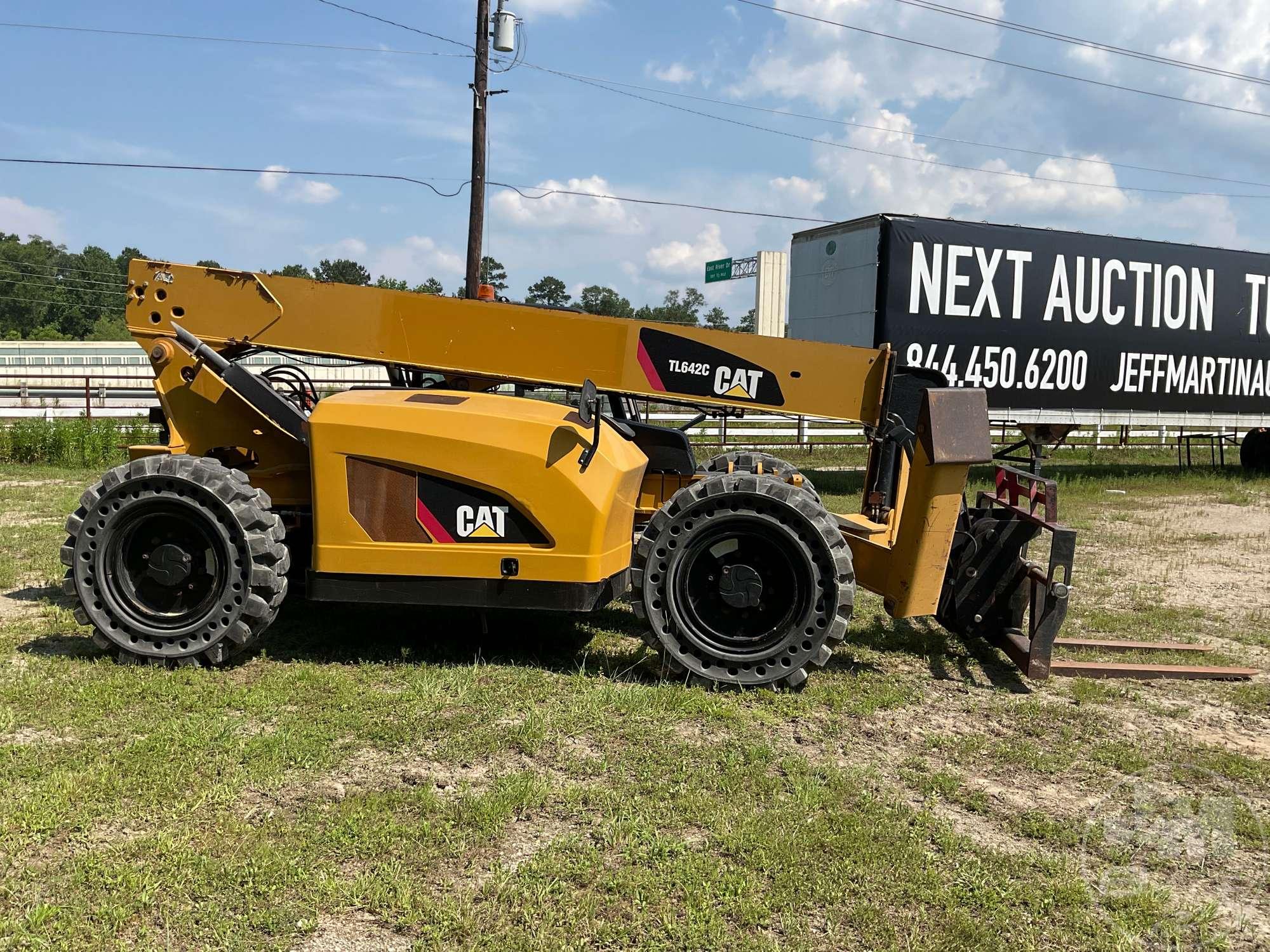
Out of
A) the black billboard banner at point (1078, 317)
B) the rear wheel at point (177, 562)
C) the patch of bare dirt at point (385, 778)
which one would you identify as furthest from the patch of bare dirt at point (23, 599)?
the black billboard banner at point (1078, 317)

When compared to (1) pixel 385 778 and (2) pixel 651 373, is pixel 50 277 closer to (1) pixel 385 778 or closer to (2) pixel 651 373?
(2) pixel 651 373

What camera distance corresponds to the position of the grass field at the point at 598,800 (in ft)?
10.5

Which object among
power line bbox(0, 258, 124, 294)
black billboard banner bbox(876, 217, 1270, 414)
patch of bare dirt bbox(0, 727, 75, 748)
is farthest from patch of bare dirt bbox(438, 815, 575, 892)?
power line bbox(0, 258, 124, 294)

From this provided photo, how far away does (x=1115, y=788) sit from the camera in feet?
14.3

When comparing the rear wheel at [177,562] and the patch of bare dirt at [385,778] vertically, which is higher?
the rear wheel at [177,562]

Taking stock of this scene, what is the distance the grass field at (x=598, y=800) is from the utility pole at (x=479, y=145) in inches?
512

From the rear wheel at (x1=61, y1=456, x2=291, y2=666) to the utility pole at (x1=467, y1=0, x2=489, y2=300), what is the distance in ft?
43.2

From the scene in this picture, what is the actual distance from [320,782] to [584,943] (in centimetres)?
157

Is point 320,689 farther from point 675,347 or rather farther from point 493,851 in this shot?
point 675,347

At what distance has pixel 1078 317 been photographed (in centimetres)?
1552

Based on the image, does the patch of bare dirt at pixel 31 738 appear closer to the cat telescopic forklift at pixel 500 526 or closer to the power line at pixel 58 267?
the cat telescopic forklift at pixel 500 526

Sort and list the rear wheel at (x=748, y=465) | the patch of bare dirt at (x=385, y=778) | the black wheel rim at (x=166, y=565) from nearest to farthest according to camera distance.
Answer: the patch of bare dirt at (x=385, y=778), the black wheel rim at (x=166, y=565), the rear wheel at (x=748, y=465)

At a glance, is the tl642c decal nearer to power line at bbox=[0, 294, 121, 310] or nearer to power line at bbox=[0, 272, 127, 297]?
power line at bbox=[0, 272, 127, 297]

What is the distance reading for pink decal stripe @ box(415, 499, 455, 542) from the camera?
542 cm
